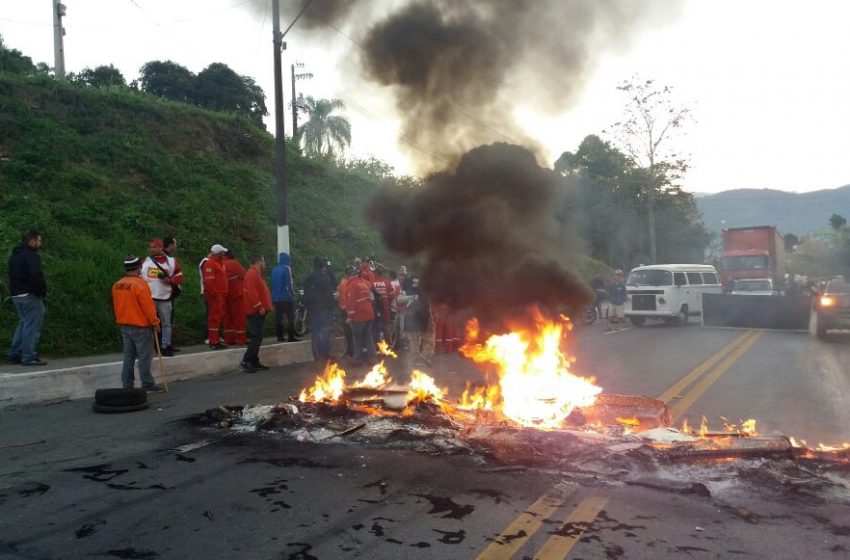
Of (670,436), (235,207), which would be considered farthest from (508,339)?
(235,207)

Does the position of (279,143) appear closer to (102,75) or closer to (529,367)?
(529,367)

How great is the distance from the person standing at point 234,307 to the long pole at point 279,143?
2575mm

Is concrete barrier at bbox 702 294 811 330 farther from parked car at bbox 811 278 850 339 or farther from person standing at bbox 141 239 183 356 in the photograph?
person standing at bbox 141 239 183 356

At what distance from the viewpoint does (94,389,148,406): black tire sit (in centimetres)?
709

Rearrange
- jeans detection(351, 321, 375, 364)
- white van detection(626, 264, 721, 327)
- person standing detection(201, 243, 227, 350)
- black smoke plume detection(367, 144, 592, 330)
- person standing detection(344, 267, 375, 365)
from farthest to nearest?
white van detection(626, 264, 721, 327)
jeans detection(351, 321, 375, 364)
person standing detection(344, 267, 375, 365)
person standing detection(201, 243, 227, 350)
black smoke plume detection(367, 144, 592, 330)

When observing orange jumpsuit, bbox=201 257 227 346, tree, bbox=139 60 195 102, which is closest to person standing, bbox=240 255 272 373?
orange jumpsuit, bbox=201 257 227 346

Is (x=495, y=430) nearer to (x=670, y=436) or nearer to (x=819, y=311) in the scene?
(x=670, y=436)

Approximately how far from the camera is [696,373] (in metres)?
10.3

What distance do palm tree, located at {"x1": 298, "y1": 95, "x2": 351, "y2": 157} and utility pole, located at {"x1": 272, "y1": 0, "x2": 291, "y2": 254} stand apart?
61.1 ft

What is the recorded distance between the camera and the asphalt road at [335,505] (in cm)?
349

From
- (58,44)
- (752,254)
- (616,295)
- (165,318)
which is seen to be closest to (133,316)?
(165,318)

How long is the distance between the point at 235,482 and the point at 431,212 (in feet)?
13.5

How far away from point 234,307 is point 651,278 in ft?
47.6

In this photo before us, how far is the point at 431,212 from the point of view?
7.72m
